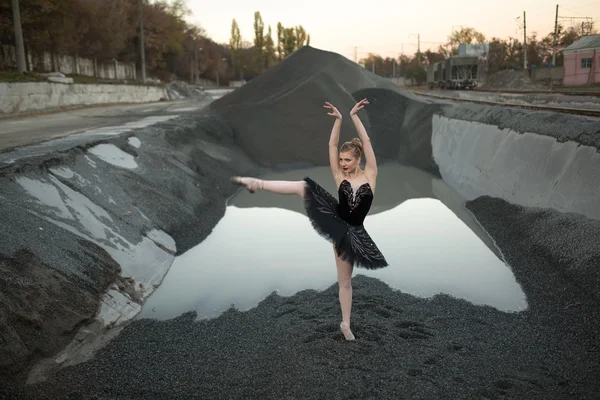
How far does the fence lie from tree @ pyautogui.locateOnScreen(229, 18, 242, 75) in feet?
160

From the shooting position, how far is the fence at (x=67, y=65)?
3575cm

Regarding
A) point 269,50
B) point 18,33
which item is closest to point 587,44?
point 18,33

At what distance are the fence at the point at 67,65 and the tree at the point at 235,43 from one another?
4887cm

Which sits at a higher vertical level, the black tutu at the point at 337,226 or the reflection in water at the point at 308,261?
the black tutu at the point at 337,226

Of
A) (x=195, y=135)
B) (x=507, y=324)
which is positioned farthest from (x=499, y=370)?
(x=195, y=135)

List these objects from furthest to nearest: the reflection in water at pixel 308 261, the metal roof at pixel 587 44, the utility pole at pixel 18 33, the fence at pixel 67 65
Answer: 1. the fence at pixel 67 65
2. the metal roof at pixel 587 44
3. the utility pole at pixel 18 33
4. the reflection in water at pixel 308 261

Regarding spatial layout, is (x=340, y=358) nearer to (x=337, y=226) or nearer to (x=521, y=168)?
(x=337, y=226)

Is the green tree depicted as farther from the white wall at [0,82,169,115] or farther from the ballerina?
the ballerina

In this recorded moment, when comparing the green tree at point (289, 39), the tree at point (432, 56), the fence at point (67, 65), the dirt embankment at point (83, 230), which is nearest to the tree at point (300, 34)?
the green tree at point (289, 39)

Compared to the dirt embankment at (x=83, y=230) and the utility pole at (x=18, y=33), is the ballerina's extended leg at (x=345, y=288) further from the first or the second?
the utility pole at (x=18, y=33)

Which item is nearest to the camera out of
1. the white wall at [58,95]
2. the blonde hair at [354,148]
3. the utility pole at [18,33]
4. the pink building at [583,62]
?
the blonde hair at [354,148]

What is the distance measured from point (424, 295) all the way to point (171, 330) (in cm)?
332

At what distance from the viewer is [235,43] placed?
369 ft

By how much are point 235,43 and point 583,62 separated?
8876cm
